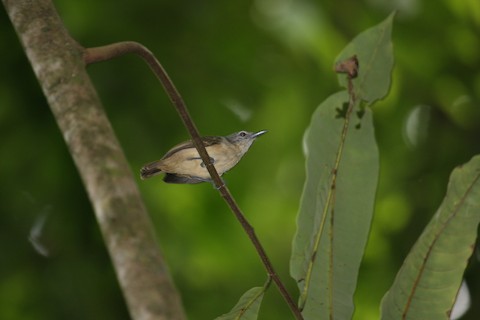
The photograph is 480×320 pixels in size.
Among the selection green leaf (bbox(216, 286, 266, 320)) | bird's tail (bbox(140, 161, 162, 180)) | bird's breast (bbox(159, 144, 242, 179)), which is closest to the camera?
green leaf (bbox(216, 286, 266, 320))

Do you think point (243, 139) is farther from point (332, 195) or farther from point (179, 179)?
point (332, 195)

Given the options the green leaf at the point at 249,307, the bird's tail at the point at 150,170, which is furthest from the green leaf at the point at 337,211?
the bird's tail at the point at 150,170

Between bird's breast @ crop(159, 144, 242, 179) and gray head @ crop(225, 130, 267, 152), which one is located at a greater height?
bird's breast @ crop(159, 144, 242, 179)

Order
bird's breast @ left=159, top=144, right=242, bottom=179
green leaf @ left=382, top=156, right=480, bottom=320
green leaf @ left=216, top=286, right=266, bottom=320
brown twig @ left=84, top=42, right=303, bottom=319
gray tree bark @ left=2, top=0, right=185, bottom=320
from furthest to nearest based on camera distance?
bird's breast @ left=159, top=144, right=242, bottom=179
green leaf @ left=216, top=286, right=266, bottom=320
green leaf @ left=382, top=156, right=480, bottom=320
brown twig @ left=84, top=42, right=303, bottom=319
gray tree bark @ left=2, top=0, right=185, bottom=320

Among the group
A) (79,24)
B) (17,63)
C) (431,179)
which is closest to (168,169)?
(79,24)

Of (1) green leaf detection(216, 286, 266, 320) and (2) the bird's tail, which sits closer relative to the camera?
(1) green leaf detection(216, 286, 266, 320)

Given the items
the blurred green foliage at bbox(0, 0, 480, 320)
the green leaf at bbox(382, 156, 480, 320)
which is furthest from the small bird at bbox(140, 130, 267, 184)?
the blurred green foliage at bbox(0, 0, 480, 320)

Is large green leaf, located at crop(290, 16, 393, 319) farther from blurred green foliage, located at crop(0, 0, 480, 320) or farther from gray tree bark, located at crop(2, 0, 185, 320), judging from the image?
blurred green foliage, located at crop(0, 0, 480, 320)
